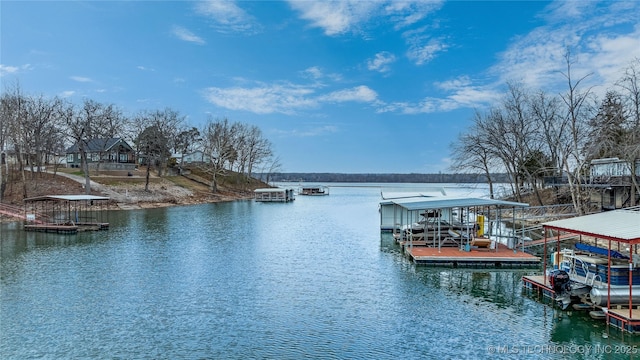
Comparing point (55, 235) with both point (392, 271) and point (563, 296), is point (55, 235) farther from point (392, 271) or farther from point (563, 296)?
point (563, 296)

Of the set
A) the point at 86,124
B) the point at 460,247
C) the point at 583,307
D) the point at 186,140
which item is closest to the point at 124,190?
the point at 86,124

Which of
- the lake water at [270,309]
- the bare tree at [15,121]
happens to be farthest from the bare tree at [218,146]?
the lake water at [270,309]

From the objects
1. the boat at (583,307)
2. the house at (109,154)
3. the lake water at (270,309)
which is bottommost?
the lake water at (270,309)

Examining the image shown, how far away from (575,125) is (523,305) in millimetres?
26063

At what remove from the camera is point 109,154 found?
77.2 metres

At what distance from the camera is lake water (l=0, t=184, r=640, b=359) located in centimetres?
1184

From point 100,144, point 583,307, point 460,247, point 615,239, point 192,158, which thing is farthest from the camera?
point 192,158

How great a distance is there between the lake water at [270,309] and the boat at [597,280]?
28.5 inches

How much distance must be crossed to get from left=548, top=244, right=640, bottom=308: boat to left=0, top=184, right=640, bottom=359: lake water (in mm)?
724

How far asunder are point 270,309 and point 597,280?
10714mm

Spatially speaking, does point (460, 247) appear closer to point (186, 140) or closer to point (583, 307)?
point (583, 307)

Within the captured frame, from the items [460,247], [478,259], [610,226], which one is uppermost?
[610,226]

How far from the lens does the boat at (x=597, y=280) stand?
13422mm

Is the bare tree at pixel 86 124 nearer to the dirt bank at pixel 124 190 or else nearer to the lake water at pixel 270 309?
the dirt bank at pixel 124 190
